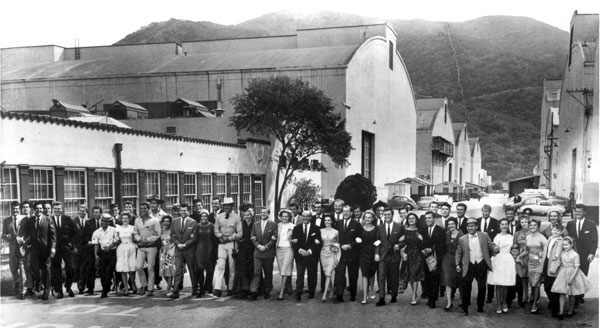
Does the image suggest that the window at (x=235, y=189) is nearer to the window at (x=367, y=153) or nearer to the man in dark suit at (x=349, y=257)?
the man in dark suit at (x=349, y=257)

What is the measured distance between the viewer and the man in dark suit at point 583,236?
945cm

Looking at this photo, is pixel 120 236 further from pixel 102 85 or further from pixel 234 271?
pixel 102 85

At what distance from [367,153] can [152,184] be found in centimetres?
2691

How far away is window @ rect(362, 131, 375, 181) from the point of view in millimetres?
42612

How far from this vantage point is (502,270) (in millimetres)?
9055

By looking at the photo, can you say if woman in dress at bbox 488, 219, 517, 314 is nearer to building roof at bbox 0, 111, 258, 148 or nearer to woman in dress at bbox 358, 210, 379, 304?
woman in dress at bbox 358, 210, 379, 304

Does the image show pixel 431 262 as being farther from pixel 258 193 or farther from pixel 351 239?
pixel 258 193

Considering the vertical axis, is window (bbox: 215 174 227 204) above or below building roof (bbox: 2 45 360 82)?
below

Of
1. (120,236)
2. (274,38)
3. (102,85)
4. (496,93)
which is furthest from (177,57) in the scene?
(120,236)

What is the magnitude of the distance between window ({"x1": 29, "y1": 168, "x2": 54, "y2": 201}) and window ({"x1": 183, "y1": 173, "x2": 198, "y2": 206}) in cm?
680

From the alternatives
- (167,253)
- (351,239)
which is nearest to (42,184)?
(167,253)

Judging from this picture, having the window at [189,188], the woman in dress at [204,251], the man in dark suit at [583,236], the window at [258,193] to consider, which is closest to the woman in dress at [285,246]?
the woman in dress at [204,251]

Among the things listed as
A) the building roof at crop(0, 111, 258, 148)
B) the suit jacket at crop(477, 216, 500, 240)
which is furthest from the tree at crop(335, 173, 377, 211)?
the suit jacket at crop(477, 216, 500, 240)

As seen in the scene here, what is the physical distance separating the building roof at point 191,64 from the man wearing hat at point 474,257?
27863 mm
